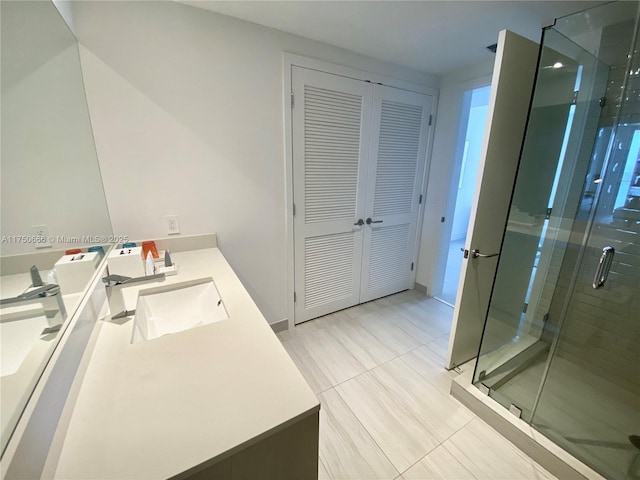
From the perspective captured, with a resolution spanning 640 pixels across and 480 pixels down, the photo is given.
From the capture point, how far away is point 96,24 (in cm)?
128

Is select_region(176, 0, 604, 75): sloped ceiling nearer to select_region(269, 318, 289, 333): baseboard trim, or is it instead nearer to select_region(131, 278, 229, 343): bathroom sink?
select_region(131, 278, 229, 343): bathroom sink

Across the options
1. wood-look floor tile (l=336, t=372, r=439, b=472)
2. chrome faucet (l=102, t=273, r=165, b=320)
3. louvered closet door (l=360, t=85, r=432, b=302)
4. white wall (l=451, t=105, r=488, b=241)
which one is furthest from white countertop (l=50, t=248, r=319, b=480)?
white wall (l=451, t=105, r=488, b=241)

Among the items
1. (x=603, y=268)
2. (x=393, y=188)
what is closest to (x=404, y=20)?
(x=393, y=188)

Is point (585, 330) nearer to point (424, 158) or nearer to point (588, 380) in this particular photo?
point (588, 380)

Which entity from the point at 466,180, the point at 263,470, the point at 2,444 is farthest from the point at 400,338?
the point at 466,180

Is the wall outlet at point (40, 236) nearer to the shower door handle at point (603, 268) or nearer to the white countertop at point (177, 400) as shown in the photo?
the white countertop at point (177, 400)

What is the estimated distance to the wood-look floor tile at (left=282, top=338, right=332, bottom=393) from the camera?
5.69ft

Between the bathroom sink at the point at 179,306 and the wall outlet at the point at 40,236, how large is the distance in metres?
0.39

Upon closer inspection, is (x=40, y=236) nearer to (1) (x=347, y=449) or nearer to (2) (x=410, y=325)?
(1) (x=347, y=449)

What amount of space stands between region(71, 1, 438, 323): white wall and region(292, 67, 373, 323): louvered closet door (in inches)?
6.5

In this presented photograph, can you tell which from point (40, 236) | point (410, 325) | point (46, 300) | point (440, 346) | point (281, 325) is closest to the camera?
point (46, 300)

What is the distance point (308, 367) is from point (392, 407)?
24.2 inches

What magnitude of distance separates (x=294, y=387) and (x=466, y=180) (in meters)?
5.42

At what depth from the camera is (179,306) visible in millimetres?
1276
